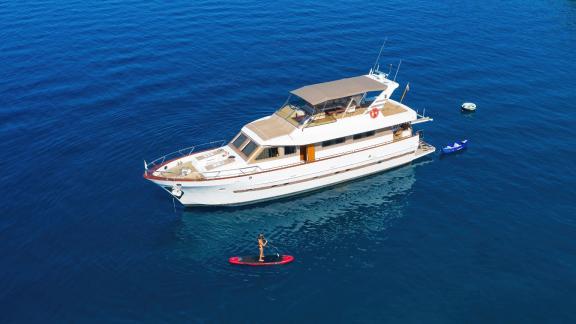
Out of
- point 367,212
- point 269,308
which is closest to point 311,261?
point 269,308

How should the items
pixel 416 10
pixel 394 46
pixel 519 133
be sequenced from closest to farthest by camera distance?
pixel 519 133 < pixel 394 46 < pixel 416 10

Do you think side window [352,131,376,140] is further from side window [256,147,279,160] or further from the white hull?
side window [256,147,279,160]

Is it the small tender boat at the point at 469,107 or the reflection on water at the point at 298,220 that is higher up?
the small tender boat at the point at 469,107

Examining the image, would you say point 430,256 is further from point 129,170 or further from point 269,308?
point 129,170

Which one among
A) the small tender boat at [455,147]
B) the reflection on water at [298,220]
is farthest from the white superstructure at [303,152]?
the small tender boat at [455,147]

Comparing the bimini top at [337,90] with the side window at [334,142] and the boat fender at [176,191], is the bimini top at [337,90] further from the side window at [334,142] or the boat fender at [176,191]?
the boat fender at [176,191]

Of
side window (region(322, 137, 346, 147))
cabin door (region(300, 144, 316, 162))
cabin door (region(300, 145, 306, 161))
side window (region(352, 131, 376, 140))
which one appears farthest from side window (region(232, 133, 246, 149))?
side window (region(352, 131, 376, 140))
